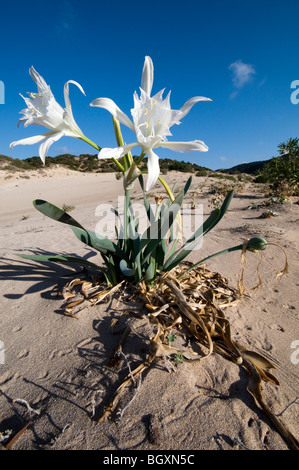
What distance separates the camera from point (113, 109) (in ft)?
4.04

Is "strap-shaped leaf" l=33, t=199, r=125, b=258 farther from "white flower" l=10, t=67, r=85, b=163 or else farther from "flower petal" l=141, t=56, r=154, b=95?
"flower petal" l=141, t=56, r=154, b=95

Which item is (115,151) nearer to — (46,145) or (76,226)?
(46,145)

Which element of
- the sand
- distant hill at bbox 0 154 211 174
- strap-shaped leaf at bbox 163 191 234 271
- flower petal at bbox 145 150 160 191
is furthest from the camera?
distant hill at bbox 0 154 211 174

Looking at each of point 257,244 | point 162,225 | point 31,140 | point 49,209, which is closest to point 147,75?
point 31,140

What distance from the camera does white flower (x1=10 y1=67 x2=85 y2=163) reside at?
4.26 ft

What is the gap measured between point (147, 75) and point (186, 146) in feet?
1.57

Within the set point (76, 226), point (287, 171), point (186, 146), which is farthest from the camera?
point (287, 171)

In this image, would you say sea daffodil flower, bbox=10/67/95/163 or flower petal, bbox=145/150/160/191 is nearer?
flower petal, bbox=145/150/160/191

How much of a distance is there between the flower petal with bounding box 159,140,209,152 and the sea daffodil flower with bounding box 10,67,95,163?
0.42 m

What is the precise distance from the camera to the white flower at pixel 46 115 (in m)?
1.30

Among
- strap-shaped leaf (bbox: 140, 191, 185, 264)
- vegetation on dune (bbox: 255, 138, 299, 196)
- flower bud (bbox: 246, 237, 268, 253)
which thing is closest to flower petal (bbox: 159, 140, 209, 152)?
strap-shaped leaf (bbox: 140, 191, 185, 264)

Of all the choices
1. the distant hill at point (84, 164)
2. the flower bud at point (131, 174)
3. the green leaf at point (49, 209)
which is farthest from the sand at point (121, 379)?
the distant hill at point (84, 164)

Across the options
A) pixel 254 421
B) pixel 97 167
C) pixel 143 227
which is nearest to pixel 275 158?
pixel 143 227

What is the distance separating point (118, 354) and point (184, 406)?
0.41 meters
